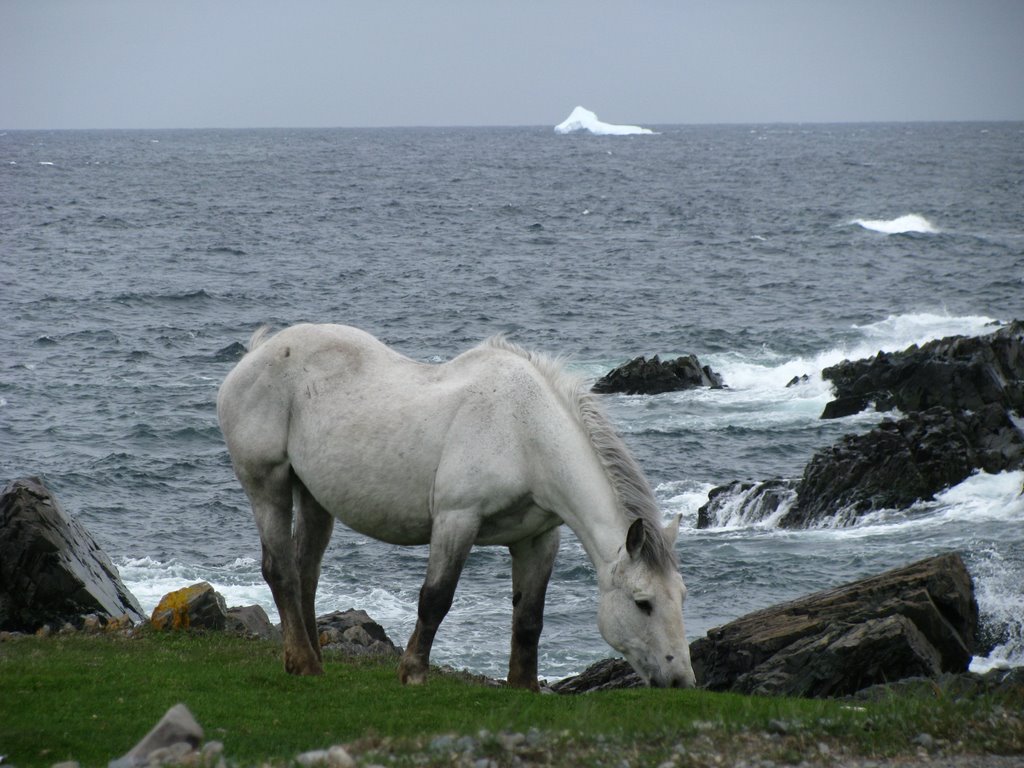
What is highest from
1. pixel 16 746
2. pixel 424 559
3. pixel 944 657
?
pixel 16 746

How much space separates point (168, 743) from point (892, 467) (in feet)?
82.8

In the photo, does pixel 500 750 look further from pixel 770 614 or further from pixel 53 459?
pixel 53 459

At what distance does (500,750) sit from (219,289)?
6031 centimetres

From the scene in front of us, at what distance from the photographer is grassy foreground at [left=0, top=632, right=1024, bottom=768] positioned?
8.34 metres

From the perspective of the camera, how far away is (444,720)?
31.8ft

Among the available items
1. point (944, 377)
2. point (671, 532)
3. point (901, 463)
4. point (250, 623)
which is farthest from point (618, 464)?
point (944, 377)

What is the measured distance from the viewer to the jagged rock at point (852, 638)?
14.6 metres

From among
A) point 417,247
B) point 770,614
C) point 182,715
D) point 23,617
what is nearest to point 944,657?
point 770,614

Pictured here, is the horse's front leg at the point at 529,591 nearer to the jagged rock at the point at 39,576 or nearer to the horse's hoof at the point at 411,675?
the horse's hoof at the point at 411,675

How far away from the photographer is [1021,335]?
38.7 m

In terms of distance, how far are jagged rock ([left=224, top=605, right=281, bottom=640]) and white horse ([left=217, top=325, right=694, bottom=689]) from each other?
4.21 m

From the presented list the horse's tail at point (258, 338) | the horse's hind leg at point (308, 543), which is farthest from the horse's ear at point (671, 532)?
the horse's tail at point (258, 338)

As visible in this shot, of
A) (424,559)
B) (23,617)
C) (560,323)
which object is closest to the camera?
(23,617)

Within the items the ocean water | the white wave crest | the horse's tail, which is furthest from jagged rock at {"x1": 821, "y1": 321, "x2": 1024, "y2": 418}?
the white wave crest
